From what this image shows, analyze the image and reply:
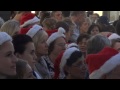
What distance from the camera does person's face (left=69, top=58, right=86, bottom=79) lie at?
4.04 m

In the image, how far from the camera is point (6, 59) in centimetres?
337

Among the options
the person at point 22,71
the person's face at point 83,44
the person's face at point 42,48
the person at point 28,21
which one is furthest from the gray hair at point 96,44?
the person at point 28,21

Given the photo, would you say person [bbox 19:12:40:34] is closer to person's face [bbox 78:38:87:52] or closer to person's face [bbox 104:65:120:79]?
person's face [bbox 78:38:87:52]

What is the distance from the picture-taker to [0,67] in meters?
3.31

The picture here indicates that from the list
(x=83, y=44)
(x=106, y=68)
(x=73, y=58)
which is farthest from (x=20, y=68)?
(x=83, y=44)

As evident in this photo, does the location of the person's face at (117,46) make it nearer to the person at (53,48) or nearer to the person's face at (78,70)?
the person at (53,48)

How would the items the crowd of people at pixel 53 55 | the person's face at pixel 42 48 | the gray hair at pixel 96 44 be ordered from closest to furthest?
the crowd of people at pixel 53 55 → the gray hair at pixel 96 44 → the person's face at pixel 42 48

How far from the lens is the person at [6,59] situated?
129 inches

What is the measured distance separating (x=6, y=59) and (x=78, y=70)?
97 cm

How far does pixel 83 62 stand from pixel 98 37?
0.46 meters

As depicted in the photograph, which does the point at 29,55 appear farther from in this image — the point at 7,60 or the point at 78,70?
the point at 7,60
